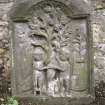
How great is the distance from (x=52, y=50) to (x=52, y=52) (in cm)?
3

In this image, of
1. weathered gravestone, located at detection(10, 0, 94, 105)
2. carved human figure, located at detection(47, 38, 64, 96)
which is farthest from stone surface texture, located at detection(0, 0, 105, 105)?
carved human figure, located at detection(47, 38, 64, 96)

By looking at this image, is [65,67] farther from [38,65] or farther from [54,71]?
[38,65]

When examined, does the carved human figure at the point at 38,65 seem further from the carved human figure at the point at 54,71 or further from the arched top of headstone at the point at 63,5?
the arched top of headstone at the point at 63,5

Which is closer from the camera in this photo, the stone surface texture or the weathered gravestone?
the weathered gravestone

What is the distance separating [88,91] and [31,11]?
4.14ft

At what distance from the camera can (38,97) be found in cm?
413

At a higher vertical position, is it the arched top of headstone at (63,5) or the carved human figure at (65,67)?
the arched top of headstone at (63,5)

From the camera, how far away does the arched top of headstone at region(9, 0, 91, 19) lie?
3.98m

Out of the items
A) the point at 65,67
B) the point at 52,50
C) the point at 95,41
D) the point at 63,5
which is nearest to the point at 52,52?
the point at 52,50

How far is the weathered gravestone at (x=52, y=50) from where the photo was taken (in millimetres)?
4051

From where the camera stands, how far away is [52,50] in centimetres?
410

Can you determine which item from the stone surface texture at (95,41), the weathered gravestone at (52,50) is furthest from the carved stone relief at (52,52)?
the stone surface texture at (95,41)

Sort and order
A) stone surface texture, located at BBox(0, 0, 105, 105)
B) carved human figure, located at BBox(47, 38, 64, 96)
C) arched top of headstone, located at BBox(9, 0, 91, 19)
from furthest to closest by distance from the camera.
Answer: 1. stone surface texture, located at BBox(0, 0, 105, 105)
2. carved human figure, located at BBox(47, 38, 64, 96)
3. arched top of headstone, located at BBox(9, 0, 91, 19)

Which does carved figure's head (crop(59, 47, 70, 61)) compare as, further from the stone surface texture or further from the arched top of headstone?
the stone surface texture
